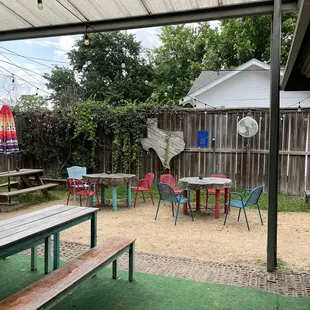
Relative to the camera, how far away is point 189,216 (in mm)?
6074

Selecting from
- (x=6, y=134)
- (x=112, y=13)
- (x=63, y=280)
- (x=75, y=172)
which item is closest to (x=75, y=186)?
(x=75, y=172)

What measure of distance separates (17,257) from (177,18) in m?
3.31

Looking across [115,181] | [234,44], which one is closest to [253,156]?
[115,181]

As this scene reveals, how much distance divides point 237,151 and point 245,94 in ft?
17.9

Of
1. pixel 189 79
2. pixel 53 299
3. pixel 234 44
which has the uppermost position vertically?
pixel 234 44

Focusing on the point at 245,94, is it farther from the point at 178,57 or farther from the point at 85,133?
the point at 178,57

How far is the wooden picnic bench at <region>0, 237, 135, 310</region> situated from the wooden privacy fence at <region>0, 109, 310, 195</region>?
5430mm

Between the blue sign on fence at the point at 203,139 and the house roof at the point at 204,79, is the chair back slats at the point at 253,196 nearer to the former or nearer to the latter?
the blue sign on fence at the point at 203,139

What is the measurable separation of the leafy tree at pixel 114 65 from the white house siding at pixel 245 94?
755 cm

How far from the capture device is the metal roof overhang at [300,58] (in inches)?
69.2

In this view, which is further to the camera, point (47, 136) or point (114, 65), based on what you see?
point (114, 65)

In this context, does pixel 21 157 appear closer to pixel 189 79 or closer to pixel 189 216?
pixel 189 216

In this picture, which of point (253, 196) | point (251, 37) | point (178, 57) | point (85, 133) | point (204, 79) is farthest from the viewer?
point (178, 57)

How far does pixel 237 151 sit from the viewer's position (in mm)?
8023
